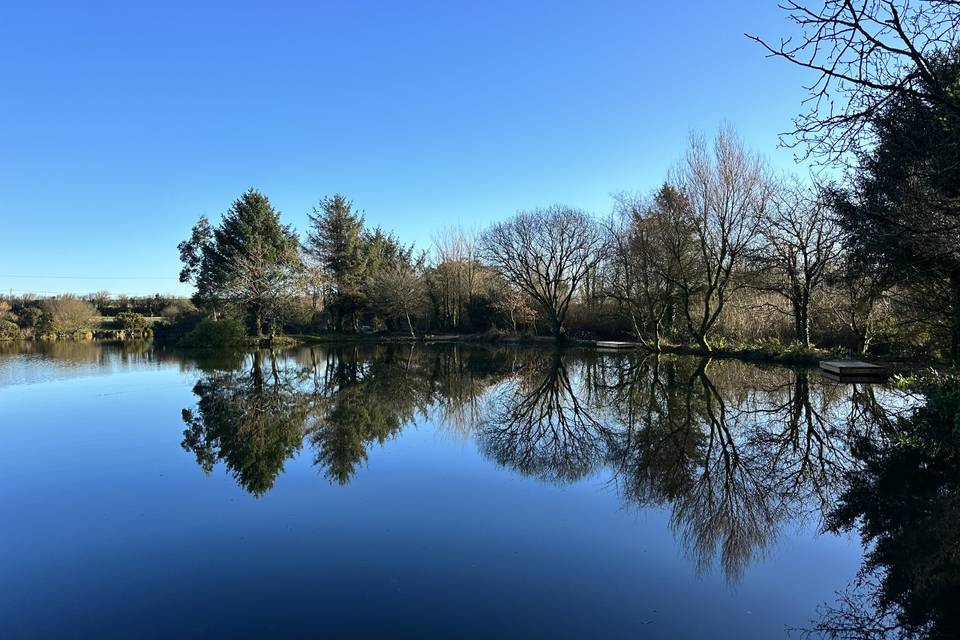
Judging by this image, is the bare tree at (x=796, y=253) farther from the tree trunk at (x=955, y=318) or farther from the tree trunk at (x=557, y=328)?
the tree trunk at (x=557, y=328)

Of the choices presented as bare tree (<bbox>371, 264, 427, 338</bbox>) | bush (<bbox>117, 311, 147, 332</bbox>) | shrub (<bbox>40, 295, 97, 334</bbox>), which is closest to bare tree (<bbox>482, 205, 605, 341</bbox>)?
bare tree (<bbox>371, 264, 427, 338</bbox>)

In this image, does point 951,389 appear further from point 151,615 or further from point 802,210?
point 802,210

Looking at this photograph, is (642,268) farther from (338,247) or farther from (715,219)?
(338,247)

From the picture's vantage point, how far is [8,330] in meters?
33.8

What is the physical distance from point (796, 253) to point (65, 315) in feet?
146

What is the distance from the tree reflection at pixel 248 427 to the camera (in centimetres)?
641

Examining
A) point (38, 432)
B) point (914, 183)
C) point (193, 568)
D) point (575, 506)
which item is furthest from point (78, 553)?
point (914, 183)

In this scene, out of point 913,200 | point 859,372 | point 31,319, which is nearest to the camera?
point 913,200

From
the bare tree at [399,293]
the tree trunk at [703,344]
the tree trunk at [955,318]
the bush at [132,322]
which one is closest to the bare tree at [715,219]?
the tree trunk at [703,344]

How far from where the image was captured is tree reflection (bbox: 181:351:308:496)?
641 cm

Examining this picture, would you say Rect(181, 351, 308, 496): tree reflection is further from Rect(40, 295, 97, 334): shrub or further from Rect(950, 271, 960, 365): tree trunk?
Rect(40, 295, 97, 334): shrub

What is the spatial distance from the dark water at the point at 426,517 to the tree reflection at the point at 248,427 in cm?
7

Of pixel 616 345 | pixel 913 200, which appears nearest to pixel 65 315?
pixel 616 345

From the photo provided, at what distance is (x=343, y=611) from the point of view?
312 centimetres
